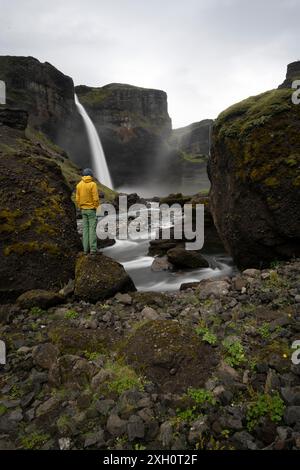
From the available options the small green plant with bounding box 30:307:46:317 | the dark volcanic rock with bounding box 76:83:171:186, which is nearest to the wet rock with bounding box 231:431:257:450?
the small green plant with bounding box 30:307:46:317

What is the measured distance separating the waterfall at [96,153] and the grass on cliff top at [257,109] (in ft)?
280

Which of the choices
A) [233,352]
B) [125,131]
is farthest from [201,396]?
[125,131]

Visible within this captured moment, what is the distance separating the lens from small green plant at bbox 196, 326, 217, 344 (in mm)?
5964

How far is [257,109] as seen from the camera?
1104 cm

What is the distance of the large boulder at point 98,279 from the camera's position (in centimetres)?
891

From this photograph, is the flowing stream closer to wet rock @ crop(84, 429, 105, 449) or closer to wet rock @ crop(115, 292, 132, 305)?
Answer: wet rock @ crop(115, 292, 132, 305)

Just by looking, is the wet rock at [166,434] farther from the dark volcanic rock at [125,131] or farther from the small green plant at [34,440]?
the dark volcanic rock at [125,131]

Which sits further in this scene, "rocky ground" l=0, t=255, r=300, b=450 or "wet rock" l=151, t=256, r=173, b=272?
"wet rock" l=151, t=256, r=173, b=272

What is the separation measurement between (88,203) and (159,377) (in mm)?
6473

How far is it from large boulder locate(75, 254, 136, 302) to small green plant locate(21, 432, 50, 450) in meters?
4.60

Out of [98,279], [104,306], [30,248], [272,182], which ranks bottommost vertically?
[104,306]

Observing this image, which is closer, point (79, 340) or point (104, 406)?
point (104, 406)

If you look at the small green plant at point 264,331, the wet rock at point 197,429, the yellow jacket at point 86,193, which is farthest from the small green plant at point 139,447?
the yellow jacket at point 86,193

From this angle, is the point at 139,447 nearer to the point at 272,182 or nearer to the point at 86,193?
the point at 86,193
